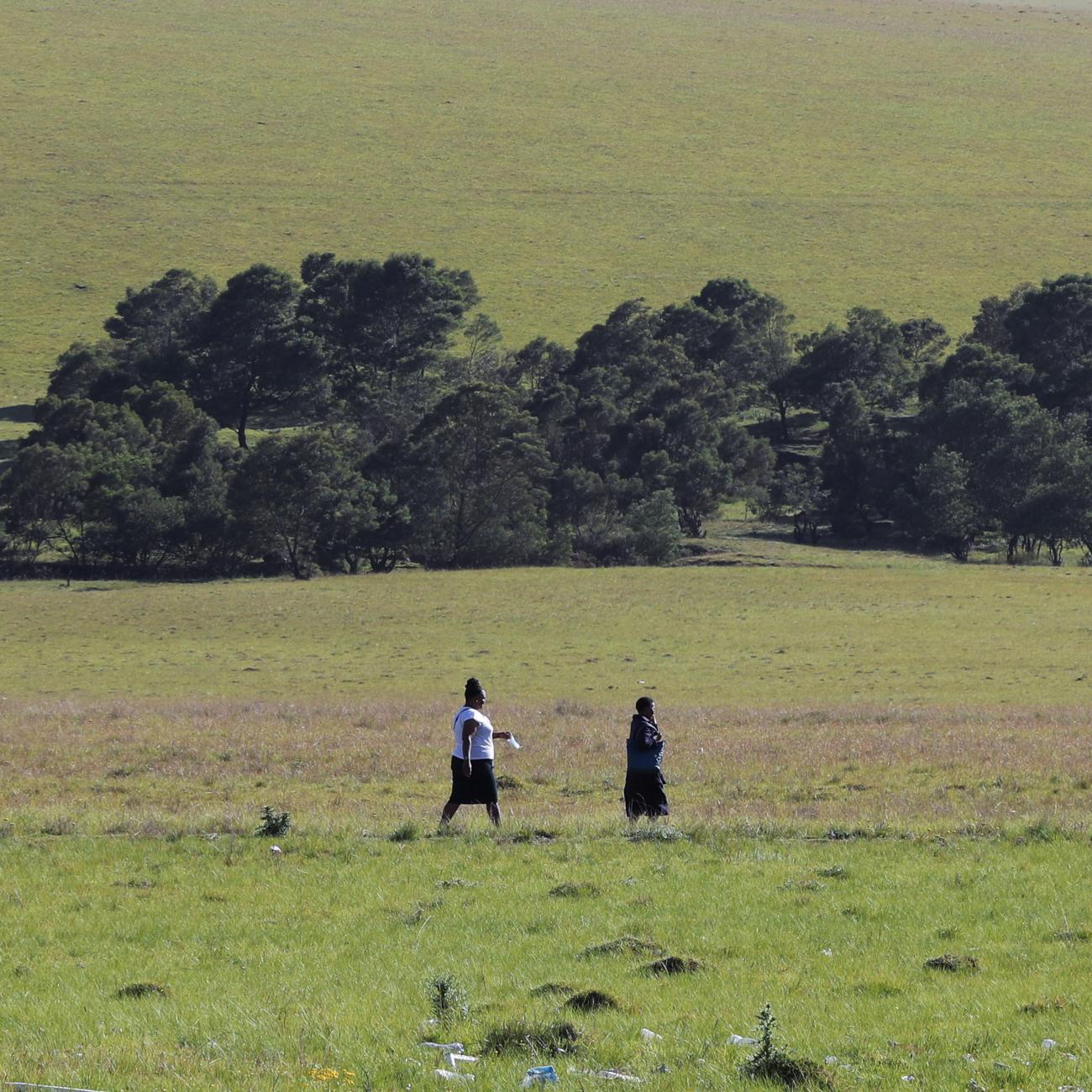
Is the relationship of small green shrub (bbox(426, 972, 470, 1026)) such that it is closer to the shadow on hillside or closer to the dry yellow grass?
the dry yellow grass

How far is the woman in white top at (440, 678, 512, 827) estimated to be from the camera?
15.8m

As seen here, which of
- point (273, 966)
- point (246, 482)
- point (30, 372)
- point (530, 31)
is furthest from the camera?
point (530, 31)

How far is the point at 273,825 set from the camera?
1583 cm

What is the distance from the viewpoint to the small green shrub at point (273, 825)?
1581 cm

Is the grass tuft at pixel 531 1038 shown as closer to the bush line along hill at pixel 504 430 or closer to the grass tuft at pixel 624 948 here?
the grass tuft at pixel 624 948

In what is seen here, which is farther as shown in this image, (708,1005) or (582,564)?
(582,564)

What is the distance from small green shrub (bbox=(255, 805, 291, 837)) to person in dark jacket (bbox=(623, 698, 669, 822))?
12.6 feet

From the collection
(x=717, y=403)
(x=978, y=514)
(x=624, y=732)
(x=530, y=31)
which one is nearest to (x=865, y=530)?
(x=978, y=514)

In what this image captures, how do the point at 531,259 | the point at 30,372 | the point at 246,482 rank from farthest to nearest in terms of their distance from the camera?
the point at 531,259, the point at 30,372, the point at 246,482

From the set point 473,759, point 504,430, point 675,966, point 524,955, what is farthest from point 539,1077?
point 504,430

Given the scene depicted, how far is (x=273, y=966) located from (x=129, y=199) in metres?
124

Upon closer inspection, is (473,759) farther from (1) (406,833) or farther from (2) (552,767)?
(2) (552,767)

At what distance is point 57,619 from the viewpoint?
54.2 meters

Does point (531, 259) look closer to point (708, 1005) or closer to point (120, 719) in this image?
point (120, 719)
